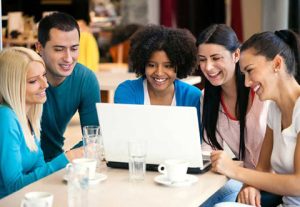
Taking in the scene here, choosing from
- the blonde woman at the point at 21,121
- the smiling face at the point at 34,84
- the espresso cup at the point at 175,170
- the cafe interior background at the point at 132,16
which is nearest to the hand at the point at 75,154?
the blonde woman at the point at 21,121

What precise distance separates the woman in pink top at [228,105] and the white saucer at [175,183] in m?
0.63

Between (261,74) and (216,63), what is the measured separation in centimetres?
56

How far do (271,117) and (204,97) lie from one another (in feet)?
1.83

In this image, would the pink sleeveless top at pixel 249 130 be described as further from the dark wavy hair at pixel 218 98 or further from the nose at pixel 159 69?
the nose at pixel 159 69

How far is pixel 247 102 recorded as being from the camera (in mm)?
2920

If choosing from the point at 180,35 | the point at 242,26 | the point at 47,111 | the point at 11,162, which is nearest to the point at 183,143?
the point at 11,162

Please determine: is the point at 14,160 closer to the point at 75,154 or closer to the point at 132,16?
the point at 75,154

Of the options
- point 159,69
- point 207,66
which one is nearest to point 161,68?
point 159,69

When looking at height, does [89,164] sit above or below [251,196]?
above

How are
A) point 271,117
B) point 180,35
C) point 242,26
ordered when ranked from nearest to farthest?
1. point 271,117
2. point 180,35
3. point 242,26

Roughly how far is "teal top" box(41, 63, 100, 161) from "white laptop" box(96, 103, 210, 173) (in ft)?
3.31

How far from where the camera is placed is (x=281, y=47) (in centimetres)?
242

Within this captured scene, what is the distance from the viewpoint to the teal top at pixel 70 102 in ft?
11.0

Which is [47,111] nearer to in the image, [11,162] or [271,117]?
[11,162]
